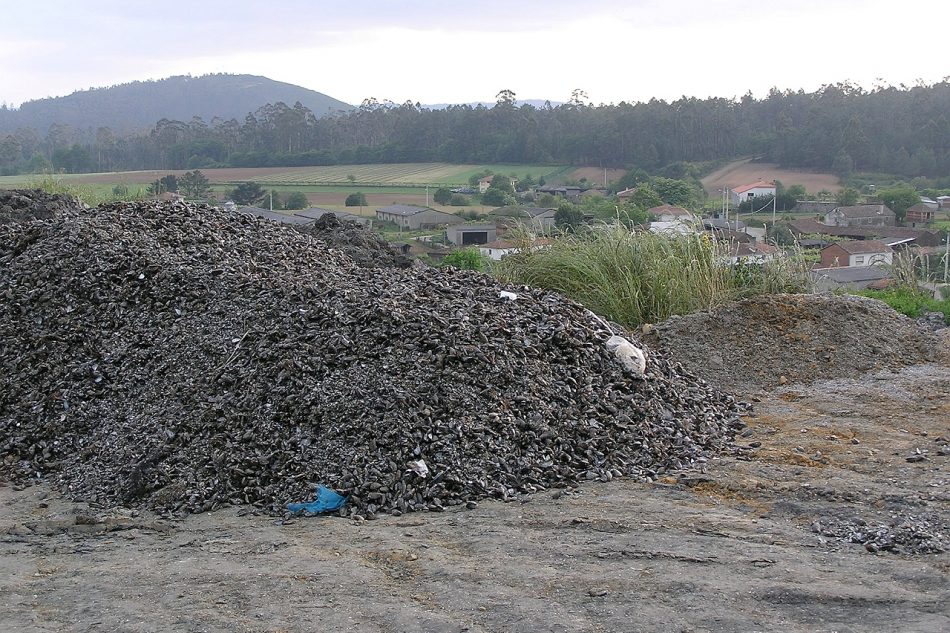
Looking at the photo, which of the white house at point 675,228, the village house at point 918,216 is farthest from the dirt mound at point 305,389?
the village house at point 918,216

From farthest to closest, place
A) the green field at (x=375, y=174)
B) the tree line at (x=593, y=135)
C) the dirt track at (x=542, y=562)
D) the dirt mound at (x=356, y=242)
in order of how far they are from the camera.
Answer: the tree line at (x=593, y=135) → the green field at (x=375, y=174) → the dirt mound at (x=356, y=242) → the dirt track at (x=542, y=562)

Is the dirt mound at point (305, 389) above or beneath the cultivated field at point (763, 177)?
beneath

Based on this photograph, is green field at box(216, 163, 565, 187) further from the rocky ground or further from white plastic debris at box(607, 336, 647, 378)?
white plastic debris at box(607, 336, 647, 378)

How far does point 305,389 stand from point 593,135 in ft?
82.6

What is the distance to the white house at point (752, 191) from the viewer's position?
19.7m

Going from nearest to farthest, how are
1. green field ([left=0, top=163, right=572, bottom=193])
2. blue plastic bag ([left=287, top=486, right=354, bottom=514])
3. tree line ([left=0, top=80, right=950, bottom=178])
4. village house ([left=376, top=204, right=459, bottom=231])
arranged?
blue plastic bag ([left=287, top=486, right=354, bottom=514]) < village house ([left=376, top=204, right=459, bottom=231]) < green field ([left=0, top=163, right=572, bottom=193]) < tree line ([left=0, top=80, right=950, bottom=178])

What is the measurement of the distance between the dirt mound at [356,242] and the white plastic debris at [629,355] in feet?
8.87

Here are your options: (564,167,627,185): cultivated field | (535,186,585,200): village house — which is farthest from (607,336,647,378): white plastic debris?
(564,167,627,185): cultivated field

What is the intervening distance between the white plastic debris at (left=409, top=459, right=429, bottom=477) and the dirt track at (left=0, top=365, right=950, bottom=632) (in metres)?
0.21

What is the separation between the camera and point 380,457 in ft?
11.6

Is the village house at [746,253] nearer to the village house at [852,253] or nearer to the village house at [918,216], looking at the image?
the village house at [852,253]

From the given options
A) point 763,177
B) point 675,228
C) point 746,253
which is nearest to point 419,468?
point 675,228

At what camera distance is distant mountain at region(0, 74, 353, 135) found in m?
56.9

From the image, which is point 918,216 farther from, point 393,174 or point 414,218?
point 393,174
